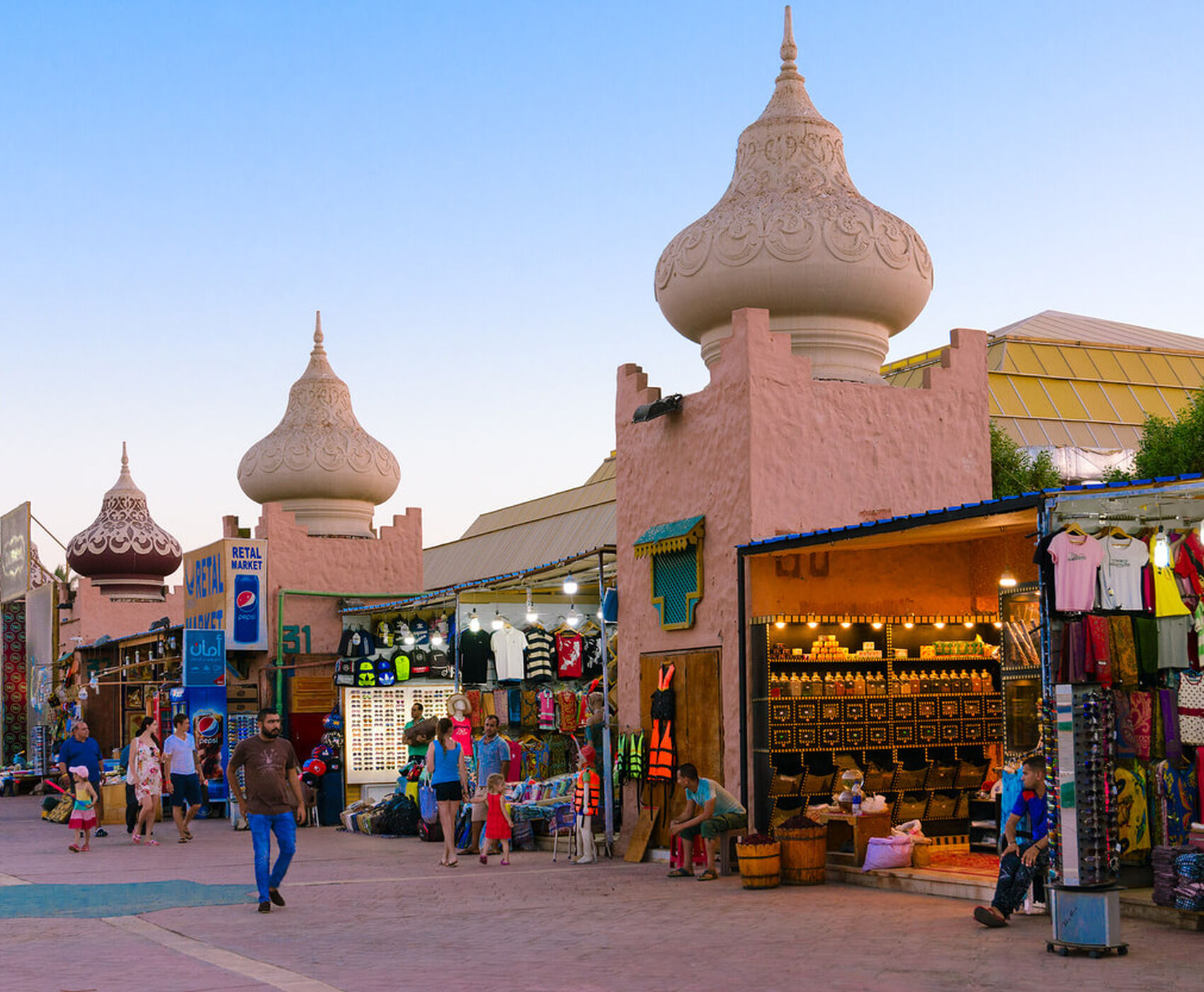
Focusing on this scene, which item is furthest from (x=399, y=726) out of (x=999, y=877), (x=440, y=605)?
(x=999, y=877)

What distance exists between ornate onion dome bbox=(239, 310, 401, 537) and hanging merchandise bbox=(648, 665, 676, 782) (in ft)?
42.5

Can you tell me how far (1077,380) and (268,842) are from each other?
133 feet

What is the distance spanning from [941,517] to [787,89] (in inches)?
305

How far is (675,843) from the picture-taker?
15.8 meters

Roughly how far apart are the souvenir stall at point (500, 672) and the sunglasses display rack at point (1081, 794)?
7.08 metres

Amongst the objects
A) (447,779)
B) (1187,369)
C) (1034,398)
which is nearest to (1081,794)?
(447,779)

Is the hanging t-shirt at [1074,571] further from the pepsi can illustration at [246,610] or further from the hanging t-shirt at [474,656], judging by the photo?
the pepsi can illustration at [246,610]

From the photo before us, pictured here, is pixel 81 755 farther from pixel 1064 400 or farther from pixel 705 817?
pixel 1064 400

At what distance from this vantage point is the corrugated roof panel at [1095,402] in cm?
4844

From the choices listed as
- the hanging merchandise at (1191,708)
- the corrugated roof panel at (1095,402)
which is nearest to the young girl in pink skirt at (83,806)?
the hanging merchandise at (1191,708)

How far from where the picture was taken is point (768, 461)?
53.9 ft

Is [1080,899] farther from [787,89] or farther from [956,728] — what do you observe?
[787,89]

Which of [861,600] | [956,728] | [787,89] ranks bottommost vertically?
[956,728]

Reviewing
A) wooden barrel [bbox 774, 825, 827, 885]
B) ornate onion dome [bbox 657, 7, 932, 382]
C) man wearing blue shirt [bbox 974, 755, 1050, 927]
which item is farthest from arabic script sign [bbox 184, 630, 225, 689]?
man wearing blue shirt [bbox 974, 755, 1050, 927]
